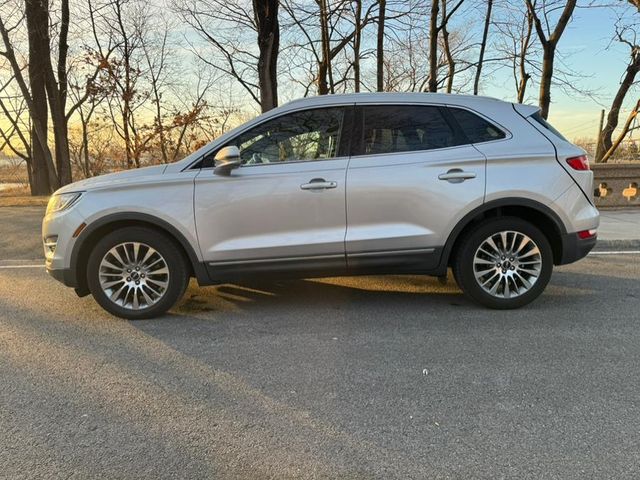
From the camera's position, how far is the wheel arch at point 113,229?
168 inches

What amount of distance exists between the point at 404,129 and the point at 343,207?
0.92m

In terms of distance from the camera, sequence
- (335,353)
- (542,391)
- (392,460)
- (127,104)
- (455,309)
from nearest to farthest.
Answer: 1. (392,460)
2. (542,391)
3. (335,353)
4. (455,309)
5. (127,104)

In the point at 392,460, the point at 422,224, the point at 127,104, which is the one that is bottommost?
the point at 392,460

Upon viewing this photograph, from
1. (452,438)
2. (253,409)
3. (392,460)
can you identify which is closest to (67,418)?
(253,409)

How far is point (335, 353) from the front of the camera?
3699mm

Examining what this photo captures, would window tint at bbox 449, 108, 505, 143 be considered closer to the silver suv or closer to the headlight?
the silver suv

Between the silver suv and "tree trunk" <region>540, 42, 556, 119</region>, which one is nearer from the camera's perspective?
the silver suv

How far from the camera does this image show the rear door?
14.0 ft

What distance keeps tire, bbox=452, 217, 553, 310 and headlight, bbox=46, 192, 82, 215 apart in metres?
3.47

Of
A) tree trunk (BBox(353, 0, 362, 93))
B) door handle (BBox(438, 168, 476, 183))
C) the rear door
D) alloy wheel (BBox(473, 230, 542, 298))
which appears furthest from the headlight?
tree trunk (BBox(353, 0, 362, 93))

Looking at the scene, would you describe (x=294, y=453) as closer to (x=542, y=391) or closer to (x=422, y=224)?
(x=542, y=391)

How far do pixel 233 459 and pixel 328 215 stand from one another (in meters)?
2.32

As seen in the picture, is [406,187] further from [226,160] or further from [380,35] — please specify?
[380,35]

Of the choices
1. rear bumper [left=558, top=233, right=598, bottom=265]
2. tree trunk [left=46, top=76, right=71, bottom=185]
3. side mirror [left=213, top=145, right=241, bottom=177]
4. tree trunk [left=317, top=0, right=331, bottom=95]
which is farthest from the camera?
→ tree trunk [left=317, top=0, right=331, bottom=95]
